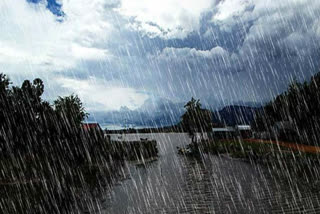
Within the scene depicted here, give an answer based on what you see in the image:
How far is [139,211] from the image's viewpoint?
10.2 meters

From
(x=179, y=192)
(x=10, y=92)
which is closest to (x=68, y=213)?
(x=179, y=192)

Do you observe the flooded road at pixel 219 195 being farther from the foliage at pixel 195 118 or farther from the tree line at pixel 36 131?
the foliage at pixel 195 118

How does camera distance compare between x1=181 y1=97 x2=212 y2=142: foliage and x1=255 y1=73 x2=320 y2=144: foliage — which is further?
x1=181 y1=97 x2=212 y2=142: foliage

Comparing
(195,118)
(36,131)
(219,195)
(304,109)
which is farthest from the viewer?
(195,118)

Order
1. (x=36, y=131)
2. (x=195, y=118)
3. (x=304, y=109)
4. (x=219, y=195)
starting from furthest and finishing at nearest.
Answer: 1. (x=195, y=118)
2. (x=304, y=109)
3. (x=36, y=131)
4. (x=219, y=195)

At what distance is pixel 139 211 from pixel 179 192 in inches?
132

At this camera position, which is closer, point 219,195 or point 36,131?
point 219,195

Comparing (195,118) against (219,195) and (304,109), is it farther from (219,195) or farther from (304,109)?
(219,195)

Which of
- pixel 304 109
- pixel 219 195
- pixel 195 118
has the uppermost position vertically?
pixel 195 118

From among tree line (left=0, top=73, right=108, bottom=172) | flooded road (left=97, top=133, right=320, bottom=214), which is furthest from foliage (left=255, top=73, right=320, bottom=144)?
tree line (left=0, top=73, right=108, bottom=172)

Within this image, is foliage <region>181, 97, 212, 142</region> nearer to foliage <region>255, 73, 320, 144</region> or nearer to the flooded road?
foliage <region>255, 73, 320, 144</region>

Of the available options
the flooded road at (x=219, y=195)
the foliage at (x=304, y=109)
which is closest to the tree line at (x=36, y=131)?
the flooded road at (x=219, y=195)

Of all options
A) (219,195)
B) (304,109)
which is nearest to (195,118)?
A: (304,109)

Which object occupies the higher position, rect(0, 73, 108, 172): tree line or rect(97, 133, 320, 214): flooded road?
rect(0, 73, 108, 172): tree line
